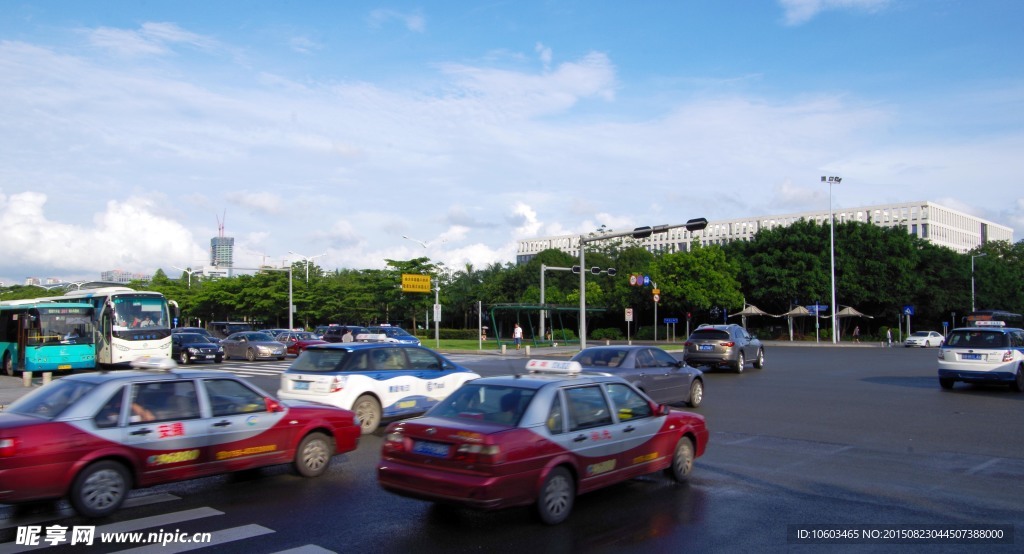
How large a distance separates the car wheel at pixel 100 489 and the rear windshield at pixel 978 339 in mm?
19446

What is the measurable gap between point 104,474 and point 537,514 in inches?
165

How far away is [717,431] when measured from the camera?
1320cm

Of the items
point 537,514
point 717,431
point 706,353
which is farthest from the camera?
point 706,353

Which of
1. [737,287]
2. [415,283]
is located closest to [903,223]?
[737,287]

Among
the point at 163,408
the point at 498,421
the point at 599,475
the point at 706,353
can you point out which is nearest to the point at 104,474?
the point at 163,408

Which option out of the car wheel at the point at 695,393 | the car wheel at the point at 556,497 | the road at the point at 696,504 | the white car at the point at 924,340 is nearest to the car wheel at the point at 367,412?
the road at the point at 696,504

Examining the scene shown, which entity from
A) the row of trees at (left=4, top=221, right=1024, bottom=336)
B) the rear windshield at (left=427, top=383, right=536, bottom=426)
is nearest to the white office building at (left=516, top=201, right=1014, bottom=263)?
the row of trees at (left=4, top=221, right=1024, bottom=336)

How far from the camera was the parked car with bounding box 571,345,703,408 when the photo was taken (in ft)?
50.8

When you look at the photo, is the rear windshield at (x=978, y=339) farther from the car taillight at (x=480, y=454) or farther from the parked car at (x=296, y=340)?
the parked car at (x=296, y=340)

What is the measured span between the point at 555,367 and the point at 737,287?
64.1 metres

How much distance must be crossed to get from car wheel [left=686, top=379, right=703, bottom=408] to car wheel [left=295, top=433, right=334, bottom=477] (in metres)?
9.38

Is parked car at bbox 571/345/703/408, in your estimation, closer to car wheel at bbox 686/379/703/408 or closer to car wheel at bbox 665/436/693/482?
car wheel at bbox 686/379/703/408

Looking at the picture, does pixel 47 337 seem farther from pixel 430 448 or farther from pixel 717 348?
A: pixel 430 448

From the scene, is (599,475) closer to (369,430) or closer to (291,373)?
(369,430)
